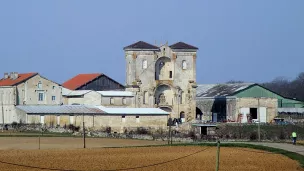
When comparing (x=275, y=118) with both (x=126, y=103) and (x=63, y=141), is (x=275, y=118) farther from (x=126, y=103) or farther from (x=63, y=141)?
(x=63, y=141)

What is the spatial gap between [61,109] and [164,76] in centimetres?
1494

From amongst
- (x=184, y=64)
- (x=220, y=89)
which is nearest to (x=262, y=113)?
(x=220, y=89)

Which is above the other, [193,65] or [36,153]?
[193,65]

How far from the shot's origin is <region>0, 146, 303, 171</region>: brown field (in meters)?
38.0

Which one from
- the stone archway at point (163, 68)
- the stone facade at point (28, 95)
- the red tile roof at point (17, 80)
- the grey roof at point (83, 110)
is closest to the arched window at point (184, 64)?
the stone archway at point (163, 68)

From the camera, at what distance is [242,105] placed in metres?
88.0

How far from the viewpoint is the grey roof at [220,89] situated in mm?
90688

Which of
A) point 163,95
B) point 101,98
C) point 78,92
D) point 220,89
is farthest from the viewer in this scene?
point 220,89

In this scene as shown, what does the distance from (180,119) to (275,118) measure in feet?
32.6

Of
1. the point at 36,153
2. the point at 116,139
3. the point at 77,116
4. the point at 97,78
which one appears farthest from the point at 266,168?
the point at 97,78

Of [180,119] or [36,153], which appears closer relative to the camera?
[36,153]

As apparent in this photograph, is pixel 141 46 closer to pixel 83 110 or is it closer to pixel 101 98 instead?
pixel 101 98

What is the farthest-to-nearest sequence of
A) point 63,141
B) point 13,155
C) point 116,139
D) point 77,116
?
point 77,116, point 116,139, point 63,141, point 13,155

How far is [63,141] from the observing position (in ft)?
196
